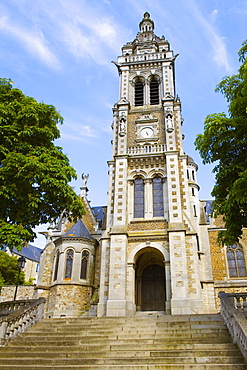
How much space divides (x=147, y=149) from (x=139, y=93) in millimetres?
7152

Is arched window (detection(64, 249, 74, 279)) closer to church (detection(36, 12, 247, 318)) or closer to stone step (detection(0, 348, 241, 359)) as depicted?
church (detection(36, 12, 247, 318))

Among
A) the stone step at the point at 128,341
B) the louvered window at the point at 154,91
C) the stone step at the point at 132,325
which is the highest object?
the louvered window at the point at 154,91

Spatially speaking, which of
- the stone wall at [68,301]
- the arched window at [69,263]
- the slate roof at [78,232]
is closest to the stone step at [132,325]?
the stone wall at [68,301]

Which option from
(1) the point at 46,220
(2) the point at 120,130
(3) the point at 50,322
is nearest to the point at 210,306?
(3) the point at 50,322

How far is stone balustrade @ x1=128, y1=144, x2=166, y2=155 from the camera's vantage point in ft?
75.6

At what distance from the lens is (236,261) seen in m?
23.9

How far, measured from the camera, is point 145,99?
88.2 feet

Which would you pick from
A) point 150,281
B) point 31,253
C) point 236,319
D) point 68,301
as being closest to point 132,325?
point 236,319

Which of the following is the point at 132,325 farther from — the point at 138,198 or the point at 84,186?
the point at 84,186

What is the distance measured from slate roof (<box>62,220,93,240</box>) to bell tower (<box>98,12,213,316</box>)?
3.25 metres

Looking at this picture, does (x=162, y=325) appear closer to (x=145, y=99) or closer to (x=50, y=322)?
(x=50, y=322)

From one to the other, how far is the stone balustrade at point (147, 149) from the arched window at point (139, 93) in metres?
5.70

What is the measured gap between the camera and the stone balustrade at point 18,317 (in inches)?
449

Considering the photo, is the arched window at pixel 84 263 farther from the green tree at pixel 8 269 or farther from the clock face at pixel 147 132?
the green tree at pixel 8 269
